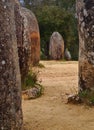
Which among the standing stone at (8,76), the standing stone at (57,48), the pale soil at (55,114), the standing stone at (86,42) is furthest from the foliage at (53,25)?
the standing stone at (8,76)

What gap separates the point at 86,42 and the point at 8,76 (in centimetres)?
335

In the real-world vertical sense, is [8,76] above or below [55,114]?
above

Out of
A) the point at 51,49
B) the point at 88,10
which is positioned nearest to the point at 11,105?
the point at 88,10

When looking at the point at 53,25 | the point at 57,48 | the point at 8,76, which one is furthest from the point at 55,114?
the point at 53,25

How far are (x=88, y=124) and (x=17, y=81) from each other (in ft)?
5.01

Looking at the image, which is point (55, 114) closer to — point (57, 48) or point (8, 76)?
point (8, 76)

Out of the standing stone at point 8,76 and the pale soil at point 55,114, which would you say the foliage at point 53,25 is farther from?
the standing stone at point 8,76

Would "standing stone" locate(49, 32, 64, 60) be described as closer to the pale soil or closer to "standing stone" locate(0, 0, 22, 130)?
the pale soil

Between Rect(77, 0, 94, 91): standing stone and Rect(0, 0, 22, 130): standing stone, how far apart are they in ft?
10.2

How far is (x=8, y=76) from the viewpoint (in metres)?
4.97

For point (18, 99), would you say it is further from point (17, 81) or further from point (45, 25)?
point (45, 25)

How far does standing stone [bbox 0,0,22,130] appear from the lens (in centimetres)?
491

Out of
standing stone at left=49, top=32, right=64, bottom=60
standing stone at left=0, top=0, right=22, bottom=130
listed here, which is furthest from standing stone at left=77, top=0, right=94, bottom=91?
standing stone at left=49, top=32, right=64, bottom=60

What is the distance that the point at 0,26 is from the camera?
196 inches
